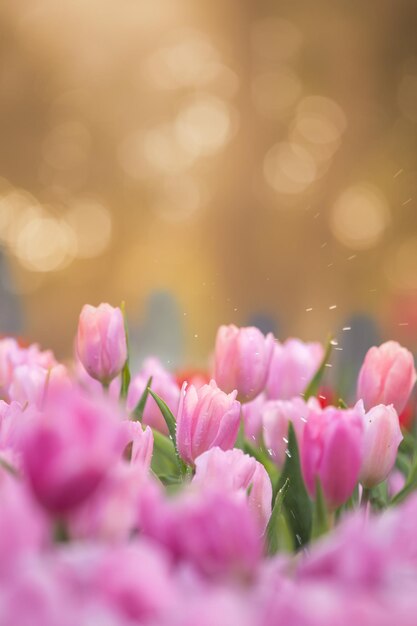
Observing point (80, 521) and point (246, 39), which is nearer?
point (80, 521)

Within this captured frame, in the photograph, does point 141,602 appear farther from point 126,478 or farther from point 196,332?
point 196,332

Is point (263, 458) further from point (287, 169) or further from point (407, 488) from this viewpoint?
point (287, 169)

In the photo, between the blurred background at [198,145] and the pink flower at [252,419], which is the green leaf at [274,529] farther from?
the blurred background at [198,145]

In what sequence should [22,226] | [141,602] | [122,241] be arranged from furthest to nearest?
1. [122,241]
2. [22,226]
3. [141,602]

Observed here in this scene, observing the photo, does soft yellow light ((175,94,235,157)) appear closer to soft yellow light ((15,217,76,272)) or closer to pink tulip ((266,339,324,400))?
soft yellow light ((15,217,76,272))

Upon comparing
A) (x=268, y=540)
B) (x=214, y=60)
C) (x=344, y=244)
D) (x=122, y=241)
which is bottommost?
(x=268, y=540)

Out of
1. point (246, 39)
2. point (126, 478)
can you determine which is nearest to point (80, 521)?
point (126, 478)
